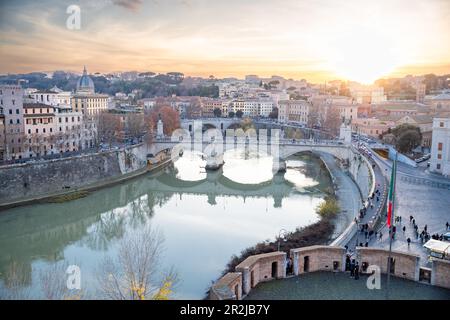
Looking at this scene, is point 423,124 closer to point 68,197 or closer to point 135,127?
point 135,127

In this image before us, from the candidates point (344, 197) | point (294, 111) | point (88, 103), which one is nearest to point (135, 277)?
point (344, 197)

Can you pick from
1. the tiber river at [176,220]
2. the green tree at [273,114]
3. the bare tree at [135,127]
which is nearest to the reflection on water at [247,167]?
the tiber river at [176,220]

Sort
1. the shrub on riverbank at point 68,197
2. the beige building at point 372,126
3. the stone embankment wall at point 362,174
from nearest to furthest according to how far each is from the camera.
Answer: the stone embankment wall at point 362,174
the shrub on riverbank at point 68,197
the beige building at point 372,126

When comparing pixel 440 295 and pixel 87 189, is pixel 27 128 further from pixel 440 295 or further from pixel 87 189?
pixel 440 295

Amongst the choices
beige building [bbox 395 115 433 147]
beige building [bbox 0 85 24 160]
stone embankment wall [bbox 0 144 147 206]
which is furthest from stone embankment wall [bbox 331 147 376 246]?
beige building [bbox 0 85 24 160]

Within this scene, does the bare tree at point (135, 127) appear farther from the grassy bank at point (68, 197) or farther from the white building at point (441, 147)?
the white building at point (441, 147)
